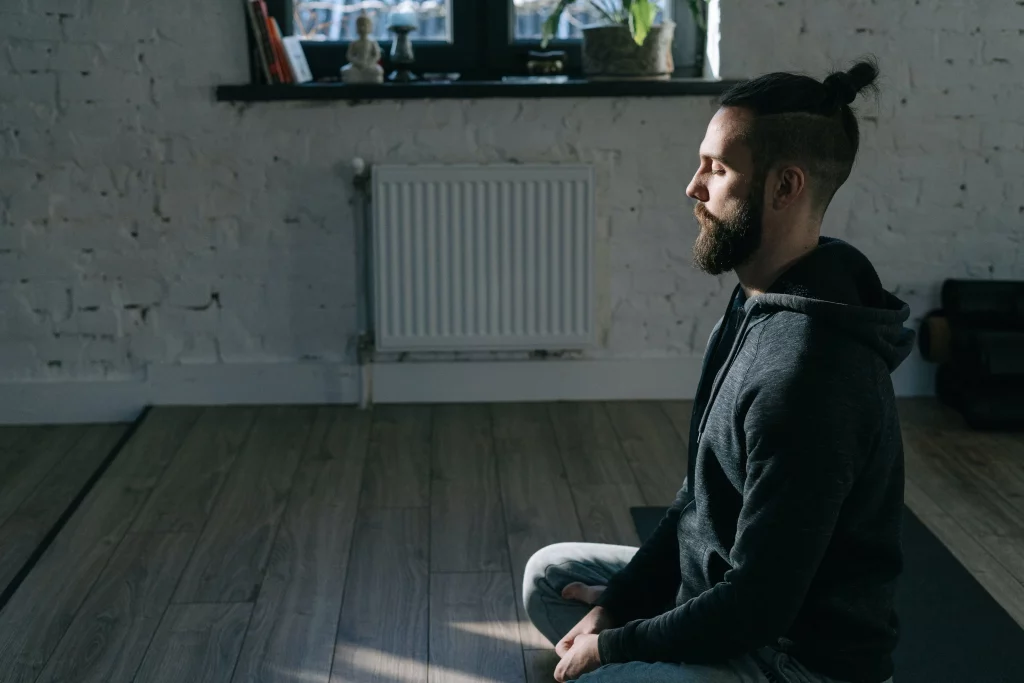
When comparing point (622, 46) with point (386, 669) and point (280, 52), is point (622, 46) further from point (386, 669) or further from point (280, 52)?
point (386, 669)

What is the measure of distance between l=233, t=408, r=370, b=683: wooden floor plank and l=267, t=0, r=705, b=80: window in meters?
1.25

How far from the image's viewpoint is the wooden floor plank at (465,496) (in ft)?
9.25

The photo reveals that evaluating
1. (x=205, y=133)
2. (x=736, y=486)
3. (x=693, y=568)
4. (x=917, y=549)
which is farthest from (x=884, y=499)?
(x=205, y=133)

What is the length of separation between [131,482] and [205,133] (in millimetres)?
1155

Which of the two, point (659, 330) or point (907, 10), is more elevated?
point (907, 10)

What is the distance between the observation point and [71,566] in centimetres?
275

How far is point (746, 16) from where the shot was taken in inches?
149

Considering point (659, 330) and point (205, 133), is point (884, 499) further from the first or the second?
point (205, 133)

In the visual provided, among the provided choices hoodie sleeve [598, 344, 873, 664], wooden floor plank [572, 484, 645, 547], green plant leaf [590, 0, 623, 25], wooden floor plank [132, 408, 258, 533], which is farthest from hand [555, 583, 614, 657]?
green plant leaf [590, 0, 623, 25]

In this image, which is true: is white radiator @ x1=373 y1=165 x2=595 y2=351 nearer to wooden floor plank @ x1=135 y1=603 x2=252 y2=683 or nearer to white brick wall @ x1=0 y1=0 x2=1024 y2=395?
white brick wall @ x1=0 y1=0 x2=1024 y2=395

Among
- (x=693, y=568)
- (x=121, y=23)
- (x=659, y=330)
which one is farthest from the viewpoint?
(x=659, y=330)

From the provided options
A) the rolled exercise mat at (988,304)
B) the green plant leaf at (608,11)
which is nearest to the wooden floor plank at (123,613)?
the green plant leaf at (608,11)

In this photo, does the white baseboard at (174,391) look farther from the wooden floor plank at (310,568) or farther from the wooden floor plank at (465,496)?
the wooden floor plank at (465,496)

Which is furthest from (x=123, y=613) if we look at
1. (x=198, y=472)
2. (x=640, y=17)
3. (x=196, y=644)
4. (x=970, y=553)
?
(x=640, y=17)
